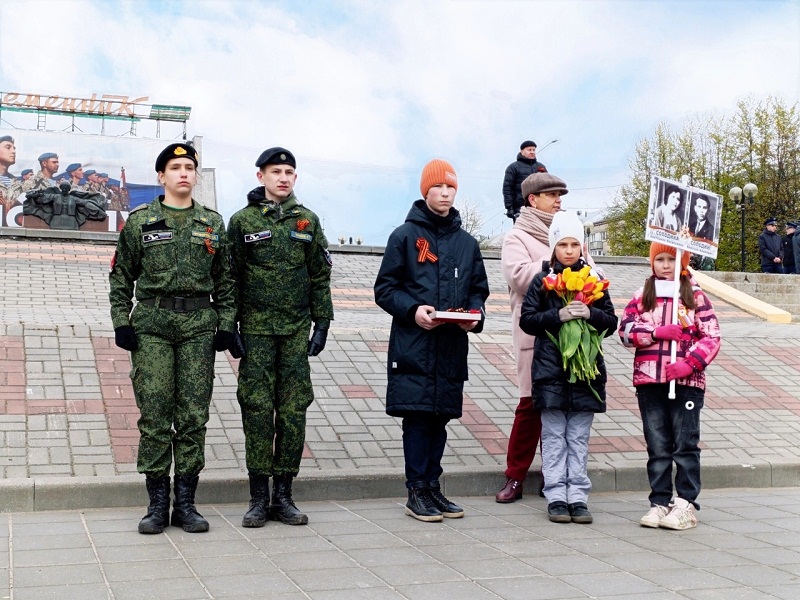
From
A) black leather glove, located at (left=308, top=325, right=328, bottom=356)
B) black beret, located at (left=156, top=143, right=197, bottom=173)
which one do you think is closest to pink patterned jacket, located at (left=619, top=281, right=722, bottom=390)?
black leather glove, located at (left=308, top=325, right=328, bottom=356)

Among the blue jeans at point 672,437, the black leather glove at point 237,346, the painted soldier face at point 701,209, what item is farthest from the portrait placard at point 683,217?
the black leather glove at point 237,346

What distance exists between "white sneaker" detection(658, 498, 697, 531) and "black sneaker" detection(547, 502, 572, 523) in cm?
53

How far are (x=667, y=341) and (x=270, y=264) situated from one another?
2368 millimetres

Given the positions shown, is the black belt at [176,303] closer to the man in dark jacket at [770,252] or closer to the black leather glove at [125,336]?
the black leather glove at [125,336]

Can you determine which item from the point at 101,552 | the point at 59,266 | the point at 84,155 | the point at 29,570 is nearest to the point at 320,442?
the point at 101,552

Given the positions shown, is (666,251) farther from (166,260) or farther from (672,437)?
(166,260)

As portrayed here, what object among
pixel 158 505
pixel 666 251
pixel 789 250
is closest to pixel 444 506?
pixel 158 505

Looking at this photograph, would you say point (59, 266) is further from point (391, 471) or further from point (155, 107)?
point (155, 107)

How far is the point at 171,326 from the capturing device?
5.12 meters

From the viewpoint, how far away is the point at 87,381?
7.18m

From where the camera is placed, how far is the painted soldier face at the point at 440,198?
5648 mm

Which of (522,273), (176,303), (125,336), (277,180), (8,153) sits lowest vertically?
(125,336)

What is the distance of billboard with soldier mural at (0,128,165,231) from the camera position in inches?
1795

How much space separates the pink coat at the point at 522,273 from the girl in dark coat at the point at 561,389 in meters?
0.28
